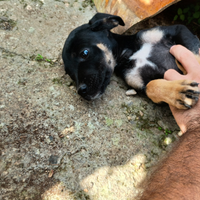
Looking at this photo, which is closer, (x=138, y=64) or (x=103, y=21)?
(x=103, y=21)

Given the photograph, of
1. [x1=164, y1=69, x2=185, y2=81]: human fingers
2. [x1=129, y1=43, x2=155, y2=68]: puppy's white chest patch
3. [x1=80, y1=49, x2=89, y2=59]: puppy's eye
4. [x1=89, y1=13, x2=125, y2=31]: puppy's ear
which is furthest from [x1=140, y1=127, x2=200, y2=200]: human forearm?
[x1=89, y1=13, x2=125, y2=31]: puppy's ear

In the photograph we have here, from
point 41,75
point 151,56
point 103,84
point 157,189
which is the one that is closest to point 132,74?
point 151,56

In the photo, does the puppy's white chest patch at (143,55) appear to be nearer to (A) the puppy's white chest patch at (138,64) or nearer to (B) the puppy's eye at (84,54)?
(A) the puppy's white chest patch at (138,64)

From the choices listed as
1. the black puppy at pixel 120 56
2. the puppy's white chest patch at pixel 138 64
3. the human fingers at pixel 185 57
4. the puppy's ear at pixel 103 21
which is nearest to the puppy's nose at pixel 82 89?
the black puppy at pixel 120 56

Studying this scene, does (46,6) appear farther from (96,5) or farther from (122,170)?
(122,170)

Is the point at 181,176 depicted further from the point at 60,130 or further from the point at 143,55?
the point at 143,55

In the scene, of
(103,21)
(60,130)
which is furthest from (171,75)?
(60,130)
